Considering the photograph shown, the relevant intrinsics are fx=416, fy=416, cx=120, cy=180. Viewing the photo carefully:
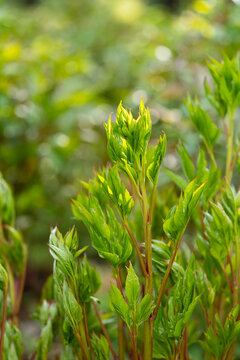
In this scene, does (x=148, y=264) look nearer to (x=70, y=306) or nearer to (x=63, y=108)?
(x=70, y=306)

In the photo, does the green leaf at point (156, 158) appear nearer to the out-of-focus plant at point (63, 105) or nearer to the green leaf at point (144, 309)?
the green leaf at point (144, 309)

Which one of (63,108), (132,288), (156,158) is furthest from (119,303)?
(63,108)

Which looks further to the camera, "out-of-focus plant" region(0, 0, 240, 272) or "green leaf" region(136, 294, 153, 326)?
"out-of-focus plant" region(0, 0, 240, 272)

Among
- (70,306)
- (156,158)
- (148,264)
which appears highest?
(156,158)

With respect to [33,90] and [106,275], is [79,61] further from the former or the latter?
[106,275]

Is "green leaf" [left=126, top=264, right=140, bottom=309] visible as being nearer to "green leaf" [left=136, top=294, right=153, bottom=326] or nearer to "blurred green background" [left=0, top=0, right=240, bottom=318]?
"green leaf" [left=136, top=294, right=153, bottom=326]

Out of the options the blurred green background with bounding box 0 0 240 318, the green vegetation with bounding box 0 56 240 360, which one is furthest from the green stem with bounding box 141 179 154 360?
the blurred green background with bounding box 0 0 240 318

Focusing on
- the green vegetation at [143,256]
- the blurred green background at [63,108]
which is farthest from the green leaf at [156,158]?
the blurred green background at [63,108]

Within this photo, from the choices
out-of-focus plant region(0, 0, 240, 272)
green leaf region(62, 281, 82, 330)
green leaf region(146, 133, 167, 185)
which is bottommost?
out-of-focus plant region(0, 0, 240, 272)
